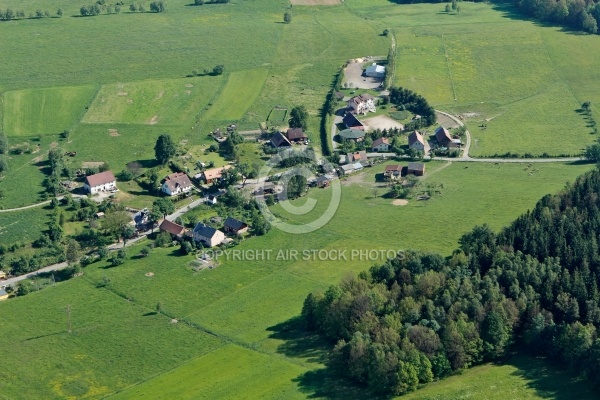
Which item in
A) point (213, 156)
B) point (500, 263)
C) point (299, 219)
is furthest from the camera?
point (213, 156)

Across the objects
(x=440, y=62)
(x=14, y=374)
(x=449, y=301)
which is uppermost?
(x=440, y=62)

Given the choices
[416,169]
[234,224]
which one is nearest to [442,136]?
[416,169]

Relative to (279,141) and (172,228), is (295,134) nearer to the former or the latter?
(279,141)

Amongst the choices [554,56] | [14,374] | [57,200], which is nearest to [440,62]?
[554,56]

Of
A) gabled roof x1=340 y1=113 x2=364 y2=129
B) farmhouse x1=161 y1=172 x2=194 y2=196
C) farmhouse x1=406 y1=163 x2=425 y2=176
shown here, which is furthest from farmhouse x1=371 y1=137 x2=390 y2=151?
farmhouse x1=161 y1=172 x2=194 y2=196

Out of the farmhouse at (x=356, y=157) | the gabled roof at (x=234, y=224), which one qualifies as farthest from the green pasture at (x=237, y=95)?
the gabled roof at (x=234, y=224)

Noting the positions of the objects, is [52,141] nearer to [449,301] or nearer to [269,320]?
[269,320]

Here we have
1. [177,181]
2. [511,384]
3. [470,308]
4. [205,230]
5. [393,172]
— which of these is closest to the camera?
[511,384]
